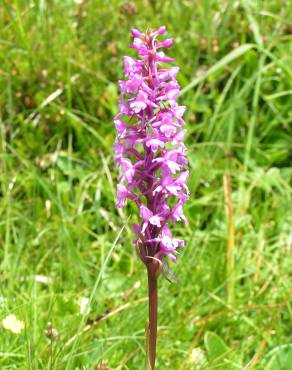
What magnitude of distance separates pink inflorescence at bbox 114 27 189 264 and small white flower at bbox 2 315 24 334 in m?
0.70

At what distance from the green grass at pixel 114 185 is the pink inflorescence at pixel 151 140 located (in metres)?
0.51

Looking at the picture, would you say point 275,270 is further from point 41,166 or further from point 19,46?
point 19,46

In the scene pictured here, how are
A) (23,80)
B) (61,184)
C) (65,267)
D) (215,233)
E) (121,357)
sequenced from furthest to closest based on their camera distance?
(23,80) < (61,184) < (215,233) < (65,267) < (121,357)

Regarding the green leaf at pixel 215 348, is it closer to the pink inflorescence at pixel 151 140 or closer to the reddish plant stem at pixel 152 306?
the reddish plant stem at pixel 152 306

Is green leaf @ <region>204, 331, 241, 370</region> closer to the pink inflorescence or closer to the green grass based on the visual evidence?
the green grass

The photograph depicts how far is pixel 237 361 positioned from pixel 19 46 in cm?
224

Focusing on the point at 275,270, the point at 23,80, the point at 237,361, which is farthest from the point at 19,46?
the point at 237,361

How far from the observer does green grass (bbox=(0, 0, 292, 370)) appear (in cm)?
256

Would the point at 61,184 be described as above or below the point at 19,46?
below

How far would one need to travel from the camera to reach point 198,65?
4.20 m

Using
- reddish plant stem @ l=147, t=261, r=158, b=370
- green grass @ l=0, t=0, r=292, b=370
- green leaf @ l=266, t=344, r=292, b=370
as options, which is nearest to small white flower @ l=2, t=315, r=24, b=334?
green grass @ l=0, t=0, r=292, b=370

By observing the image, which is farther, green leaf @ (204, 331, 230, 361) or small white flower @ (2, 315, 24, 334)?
green leaf @ (204, 331, 230, 361)

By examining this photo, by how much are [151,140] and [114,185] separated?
6.00 feet

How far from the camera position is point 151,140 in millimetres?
1673
